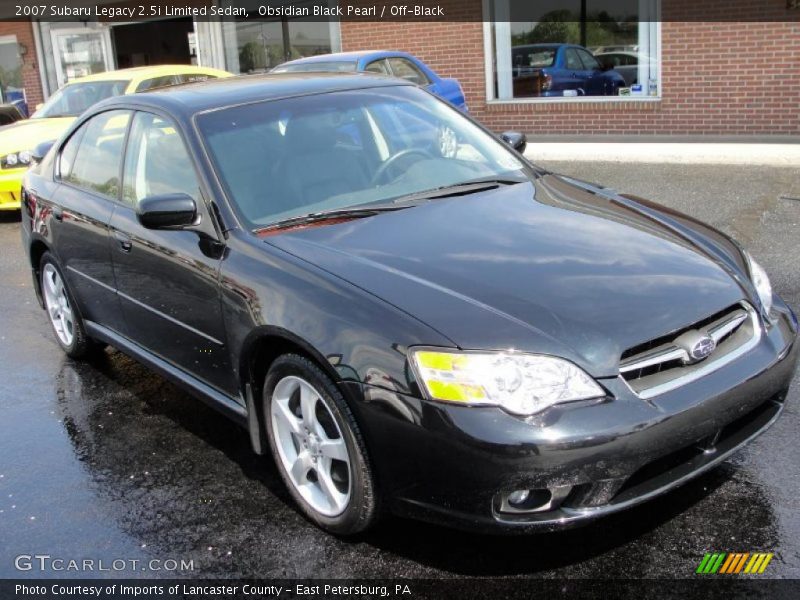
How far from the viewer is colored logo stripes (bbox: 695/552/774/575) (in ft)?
9.53

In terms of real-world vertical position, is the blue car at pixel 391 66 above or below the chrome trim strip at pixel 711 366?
above

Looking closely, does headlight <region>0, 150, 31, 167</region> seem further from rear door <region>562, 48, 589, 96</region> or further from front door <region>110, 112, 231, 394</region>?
rear door <region>562, 48, 589, 96</region>

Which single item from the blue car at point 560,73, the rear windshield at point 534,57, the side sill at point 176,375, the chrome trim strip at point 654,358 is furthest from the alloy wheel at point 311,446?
the rear windshield at point 534,57

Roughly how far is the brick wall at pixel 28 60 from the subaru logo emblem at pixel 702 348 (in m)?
21.0

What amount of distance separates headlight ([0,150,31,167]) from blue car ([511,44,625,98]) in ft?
24.8

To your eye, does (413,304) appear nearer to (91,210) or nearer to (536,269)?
(536,269)

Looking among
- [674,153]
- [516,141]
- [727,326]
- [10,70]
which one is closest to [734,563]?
[727,326]

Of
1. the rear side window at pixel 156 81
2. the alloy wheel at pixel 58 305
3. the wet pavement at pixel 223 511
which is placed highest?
the rear side window at pixel 156 81

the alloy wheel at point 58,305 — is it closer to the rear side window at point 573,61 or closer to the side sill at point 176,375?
the side sill at point 176,375

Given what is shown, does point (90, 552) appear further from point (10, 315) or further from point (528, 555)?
point (10, 315)

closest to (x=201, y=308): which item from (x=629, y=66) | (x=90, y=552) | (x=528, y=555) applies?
(x=90, y=552)

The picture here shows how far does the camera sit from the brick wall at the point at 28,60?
20844 mm

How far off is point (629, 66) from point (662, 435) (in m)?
11.2

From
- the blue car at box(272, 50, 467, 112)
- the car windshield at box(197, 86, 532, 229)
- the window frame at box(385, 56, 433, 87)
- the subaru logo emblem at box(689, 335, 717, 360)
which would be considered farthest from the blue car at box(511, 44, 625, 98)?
the subaru logo emblem at box(689, 335, 717, 360)
